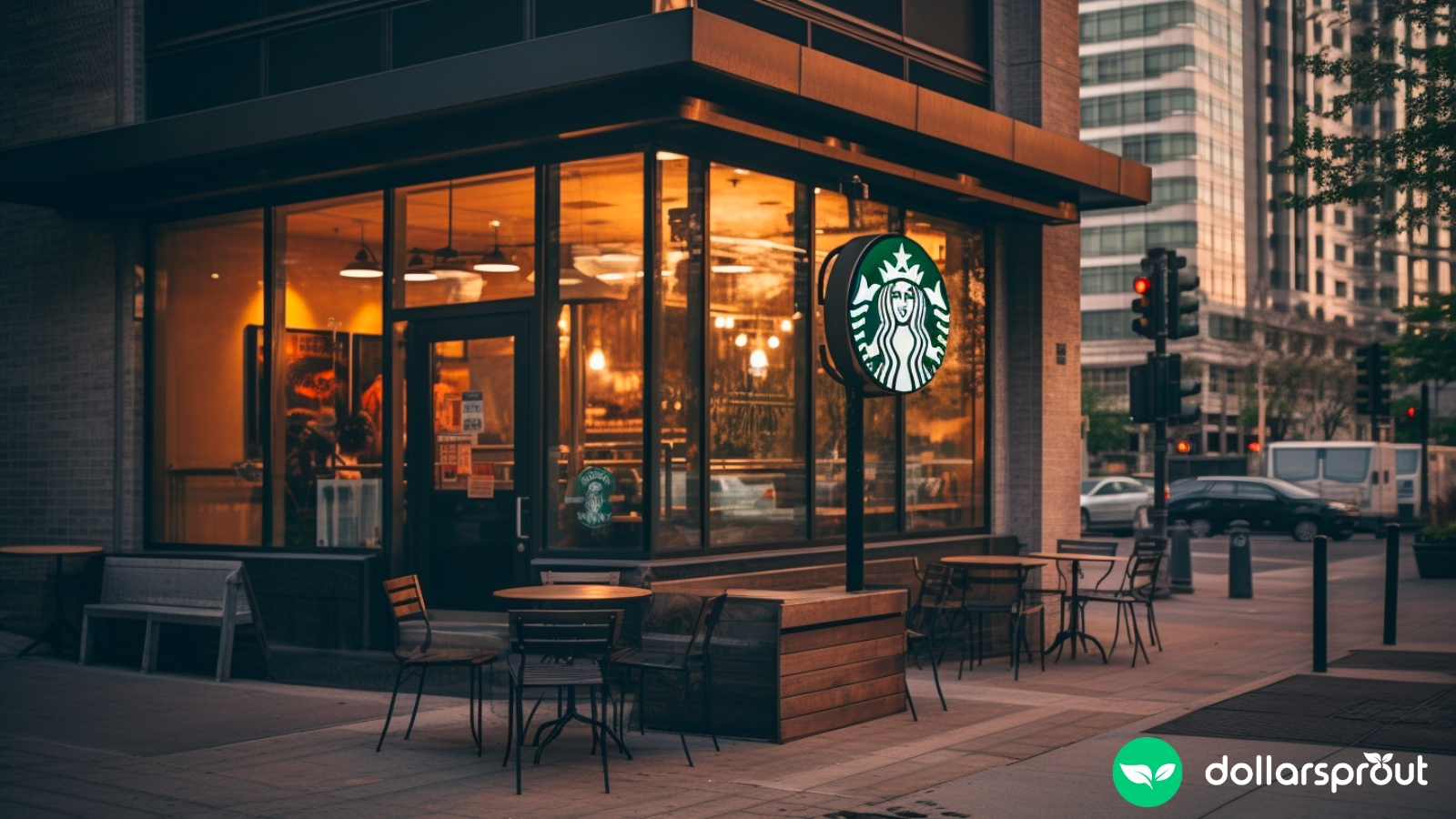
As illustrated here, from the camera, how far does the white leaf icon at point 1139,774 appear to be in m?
7.57

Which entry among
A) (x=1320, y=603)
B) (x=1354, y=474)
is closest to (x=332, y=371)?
(x=1320, y=603)

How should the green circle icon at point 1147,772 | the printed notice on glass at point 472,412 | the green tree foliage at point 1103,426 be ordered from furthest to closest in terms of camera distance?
the green tree foliage at point 1103,426, the printed notice on glass at point 472,412, the green circle icon at point 1147,772

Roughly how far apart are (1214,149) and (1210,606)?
225ft

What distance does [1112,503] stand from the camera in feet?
119

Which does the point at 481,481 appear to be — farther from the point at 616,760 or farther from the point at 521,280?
the point at 616,760

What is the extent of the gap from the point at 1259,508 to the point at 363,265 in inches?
1072

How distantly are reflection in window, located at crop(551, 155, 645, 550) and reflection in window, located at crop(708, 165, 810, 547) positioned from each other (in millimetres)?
643

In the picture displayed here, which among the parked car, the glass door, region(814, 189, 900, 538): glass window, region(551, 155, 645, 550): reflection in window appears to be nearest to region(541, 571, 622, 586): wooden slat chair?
region(551, 155, 645, 550): reflection in window

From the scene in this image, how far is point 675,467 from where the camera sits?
1081 centimetres

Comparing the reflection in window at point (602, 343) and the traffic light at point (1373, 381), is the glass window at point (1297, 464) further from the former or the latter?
the reflection in window at point (602, 343)

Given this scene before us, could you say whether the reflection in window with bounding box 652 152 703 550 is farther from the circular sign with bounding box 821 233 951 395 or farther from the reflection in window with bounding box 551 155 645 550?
the circular sign with bounding box 821 233 951 395

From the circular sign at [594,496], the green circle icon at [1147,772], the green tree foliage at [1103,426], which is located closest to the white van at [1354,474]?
the circular sign at [594,496]

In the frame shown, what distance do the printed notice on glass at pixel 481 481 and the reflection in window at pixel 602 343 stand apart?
0.86 m

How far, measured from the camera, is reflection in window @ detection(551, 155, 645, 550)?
1073 cm
